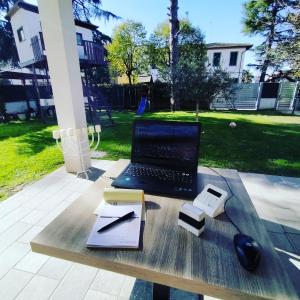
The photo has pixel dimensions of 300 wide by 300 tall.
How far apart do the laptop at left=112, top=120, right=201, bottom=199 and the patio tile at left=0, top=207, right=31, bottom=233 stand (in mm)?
1427

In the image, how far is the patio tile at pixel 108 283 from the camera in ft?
4.11

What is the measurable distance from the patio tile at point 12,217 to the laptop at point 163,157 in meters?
1.43

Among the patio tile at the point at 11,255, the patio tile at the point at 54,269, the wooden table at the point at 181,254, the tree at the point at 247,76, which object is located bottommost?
the patio tile at the point at 11,255

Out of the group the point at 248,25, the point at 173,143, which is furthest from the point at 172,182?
the point at 248,25

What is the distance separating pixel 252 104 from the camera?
34.6 feet

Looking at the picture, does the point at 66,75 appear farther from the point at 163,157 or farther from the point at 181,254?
the point at 181,254

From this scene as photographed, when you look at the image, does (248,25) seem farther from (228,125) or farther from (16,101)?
(16,101)

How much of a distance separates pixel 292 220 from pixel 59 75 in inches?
117

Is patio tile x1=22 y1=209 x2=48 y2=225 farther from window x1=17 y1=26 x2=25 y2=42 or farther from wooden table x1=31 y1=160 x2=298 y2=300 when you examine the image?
window x1=17 y1=26 x2=25 y2=42

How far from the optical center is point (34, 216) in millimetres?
1965

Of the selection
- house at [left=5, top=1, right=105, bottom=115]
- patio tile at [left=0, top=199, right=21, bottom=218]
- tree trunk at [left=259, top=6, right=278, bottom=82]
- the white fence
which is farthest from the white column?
tree trunk at [left=259, top=6, right=278, bottom=82]

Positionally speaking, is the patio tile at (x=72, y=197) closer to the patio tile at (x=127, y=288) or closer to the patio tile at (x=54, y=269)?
the patio tile at (x=54, y=269)

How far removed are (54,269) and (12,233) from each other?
0.65 metres

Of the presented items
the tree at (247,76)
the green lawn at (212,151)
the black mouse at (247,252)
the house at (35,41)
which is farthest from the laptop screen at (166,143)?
the tree at (247,76)
